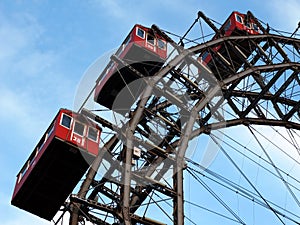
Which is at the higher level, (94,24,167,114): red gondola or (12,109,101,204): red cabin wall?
(94,24,167,114): red gondola

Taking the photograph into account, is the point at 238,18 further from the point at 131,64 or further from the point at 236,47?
the point at 131,64

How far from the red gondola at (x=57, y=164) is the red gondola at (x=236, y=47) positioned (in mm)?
8694

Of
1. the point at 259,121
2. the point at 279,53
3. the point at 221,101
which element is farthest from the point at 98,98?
the point at 279,53

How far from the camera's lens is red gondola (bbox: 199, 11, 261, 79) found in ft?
106

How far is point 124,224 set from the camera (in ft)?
73.4

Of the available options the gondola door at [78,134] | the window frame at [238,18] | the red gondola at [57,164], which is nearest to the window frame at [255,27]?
the window frame at [238,18]

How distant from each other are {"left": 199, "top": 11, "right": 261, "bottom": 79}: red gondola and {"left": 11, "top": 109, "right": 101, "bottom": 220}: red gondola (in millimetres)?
8694

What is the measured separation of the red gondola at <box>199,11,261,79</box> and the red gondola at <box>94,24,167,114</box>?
12.4 feet

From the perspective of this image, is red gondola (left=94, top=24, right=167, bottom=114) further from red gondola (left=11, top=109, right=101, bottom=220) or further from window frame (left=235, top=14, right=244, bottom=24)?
window frame (left=235, top=14, right=244, bottom=24)

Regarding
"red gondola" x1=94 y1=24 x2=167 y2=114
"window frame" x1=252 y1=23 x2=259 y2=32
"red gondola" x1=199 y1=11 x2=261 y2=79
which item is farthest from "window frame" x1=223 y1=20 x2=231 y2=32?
"red gondola" x1=94 y1=24 x2=167 y2=114

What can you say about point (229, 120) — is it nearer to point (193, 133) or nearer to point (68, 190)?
point (193, 133)

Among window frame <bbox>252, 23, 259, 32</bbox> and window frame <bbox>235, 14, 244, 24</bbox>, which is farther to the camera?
window frame <bbox>252, 23, 259, 32</bbox>

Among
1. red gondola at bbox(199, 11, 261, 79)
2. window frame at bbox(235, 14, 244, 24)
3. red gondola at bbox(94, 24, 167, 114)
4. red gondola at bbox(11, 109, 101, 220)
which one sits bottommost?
red gondola at bbox(11, 109, 101, 220)

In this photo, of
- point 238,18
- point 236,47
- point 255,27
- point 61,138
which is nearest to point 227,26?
point 238,18
